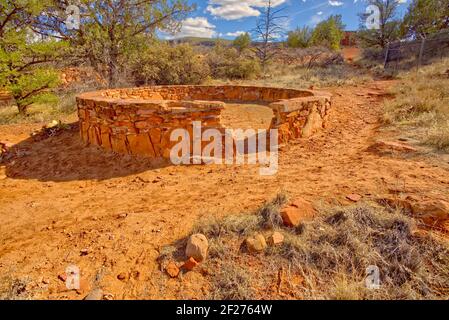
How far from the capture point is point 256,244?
2270 mm

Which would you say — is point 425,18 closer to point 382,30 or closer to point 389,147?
point 382,30

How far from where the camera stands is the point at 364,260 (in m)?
2.04

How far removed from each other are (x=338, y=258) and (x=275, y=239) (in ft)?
1.64

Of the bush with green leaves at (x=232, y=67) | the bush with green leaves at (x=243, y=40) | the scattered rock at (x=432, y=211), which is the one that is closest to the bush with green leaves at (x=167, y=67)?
the bush with green leaves at (x=232, y=67)

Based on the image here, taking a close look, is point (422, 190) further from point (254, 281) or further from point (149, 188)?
point (149, 188)

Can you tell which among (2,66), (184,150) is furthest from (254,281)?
(2,66)

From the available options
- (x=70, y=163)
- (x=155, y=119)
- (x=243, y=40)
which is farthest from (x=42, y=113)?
(x=243, y=40)

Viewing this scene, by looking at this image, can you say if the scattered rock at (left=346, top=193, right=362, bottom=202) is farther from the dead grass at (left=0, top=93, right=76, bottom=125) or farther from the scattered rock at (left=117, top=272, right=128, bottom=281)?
the dead grass at (left=0, top=93, right=76, bottom=125)

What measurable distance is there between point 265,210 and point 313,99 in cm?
350

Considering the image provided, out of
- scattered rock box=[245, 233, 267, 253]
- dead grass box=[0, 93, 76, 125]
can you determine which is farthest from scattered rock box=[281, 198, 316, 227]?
dead grass box=[0, 93, 76, 125]

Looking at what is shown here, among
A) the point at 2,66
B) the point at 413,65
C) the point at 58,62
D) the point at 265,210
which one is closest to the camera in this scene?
the point at 265,210

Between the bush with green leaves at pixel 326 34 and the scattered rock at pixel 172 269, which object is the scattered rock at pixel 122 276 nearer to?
the scattered rock at pixel 172 269

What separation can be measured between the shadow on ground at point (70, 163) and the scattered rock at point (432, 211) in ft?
11.4

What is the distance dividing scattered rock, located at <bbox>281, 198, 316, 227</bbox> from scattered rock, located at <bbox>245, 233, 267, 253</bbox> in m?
0.33
